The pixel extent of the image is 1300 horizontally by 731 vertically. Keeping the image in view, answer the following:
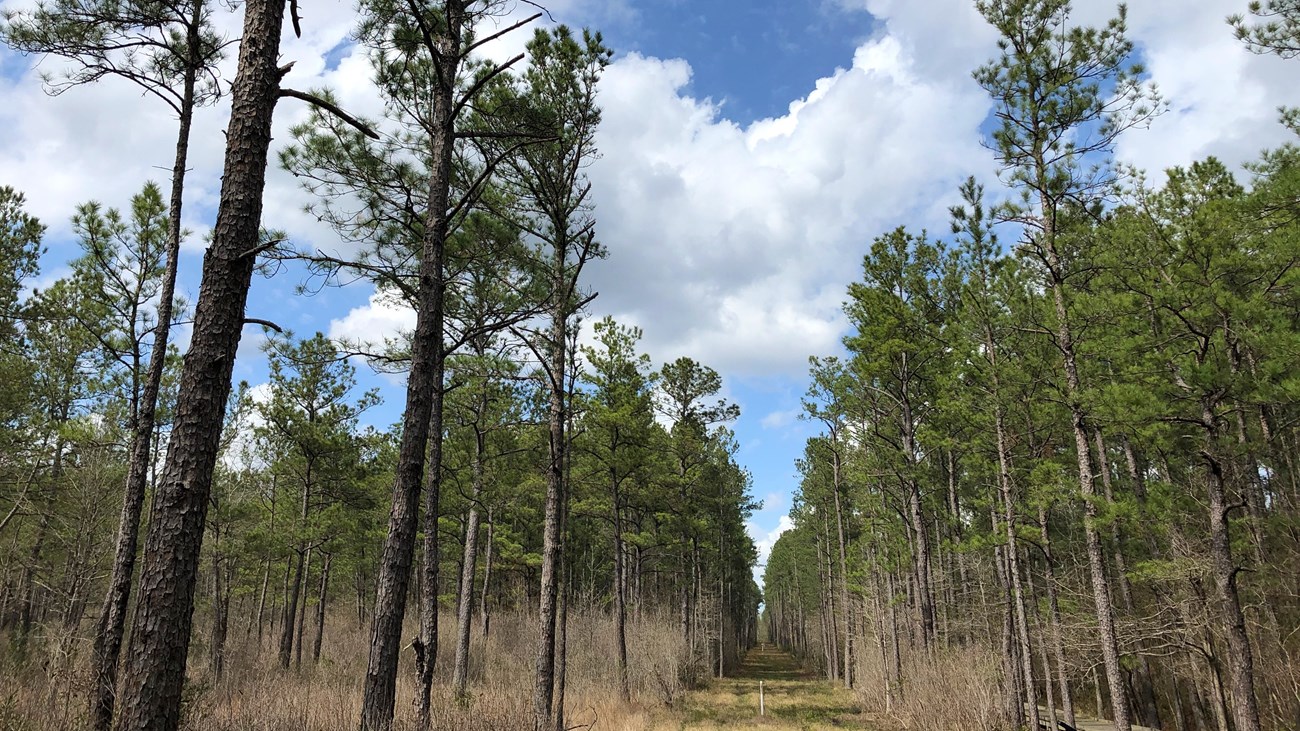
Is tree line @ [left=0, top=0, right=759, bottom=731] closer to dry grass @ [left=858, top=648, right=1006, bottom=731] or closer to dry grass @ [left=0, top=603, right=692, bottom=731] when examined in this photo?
dry grass @ [left=0, top=603, right=692, bottom=731]

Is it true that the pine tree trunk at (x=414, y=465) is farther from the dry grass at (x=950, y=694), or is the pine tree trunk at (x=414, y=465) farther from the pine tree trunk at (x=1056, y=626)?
the pine tree trunk at (x=1056, y=626)

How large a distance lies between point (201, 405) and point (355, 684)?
13530mm

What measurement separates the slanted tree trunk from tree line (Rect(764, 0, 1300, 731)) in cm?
1101

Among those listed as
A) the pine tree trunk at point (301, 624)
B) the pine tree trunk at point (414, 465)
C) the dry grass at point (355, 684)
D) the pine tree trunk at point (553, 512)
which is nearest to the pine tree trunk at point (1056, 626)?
the dry grass at point (355, 684)

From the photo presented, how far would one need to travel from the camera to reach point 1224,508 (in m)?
9.38

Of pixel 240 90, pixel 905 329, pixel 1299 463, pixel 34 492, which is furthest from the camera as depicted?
pixel 905 329

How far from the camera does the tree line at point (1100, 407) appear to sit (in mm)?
9344

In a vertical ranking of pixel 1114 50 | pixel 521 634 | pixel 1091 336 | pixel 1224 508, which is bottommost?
pixel 521 634

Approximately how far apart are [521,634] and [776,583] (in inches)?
2072

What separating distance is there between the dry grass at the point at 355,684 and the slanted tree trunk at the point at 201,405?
2.87 meters

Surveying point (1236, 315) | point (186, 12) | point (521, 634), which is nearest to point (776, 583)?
point (521, 634)

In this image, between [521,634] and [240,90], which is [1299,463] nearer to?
[521,634]

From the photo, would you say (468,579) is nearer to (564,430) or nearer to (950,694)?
(564,430)

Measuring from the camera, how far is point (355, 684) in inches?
551
